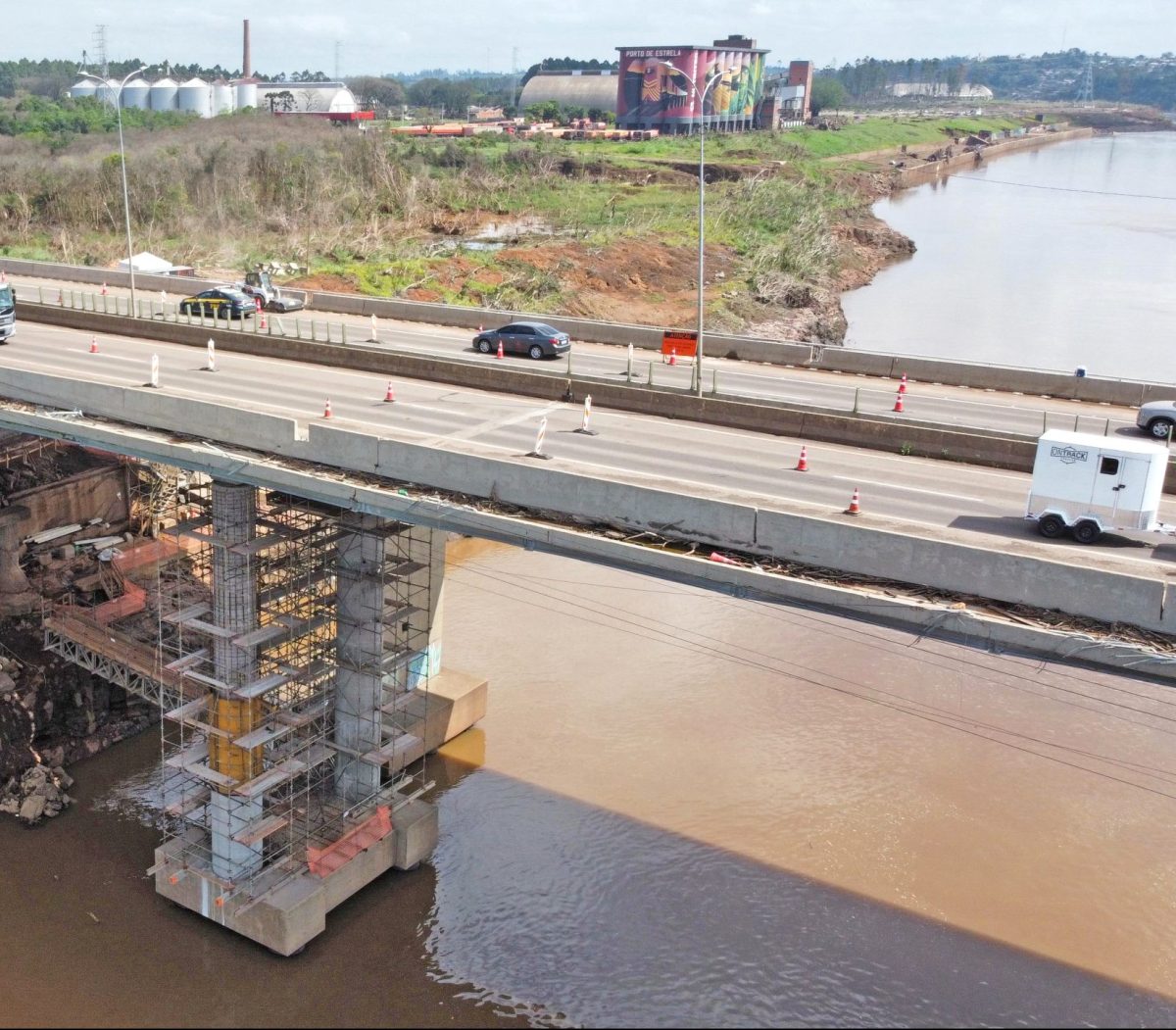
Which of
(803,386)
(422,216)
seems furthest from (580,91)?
(803,386)

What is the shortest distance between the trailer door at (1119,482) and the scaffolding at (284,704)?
1113 centimetres

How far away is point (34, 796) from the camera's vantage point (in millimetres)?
21953

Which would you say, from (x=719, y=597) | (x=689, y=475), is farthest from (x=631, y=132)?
(x=689, y=475)

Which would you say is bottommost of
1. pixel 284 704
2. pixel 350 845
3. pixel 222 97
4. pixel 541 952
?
pixel 541 952

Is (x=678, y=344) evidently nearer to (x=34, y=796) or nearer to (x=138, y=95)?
(x=34, y=796)

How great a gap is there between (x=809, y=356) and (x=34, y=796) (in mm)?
22865

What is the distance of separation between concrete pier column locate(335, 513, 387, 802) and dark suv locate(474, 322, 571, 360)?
1506 centimetres

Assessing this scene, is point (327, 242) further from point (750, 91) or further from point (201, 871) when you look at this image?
point (750, 91)

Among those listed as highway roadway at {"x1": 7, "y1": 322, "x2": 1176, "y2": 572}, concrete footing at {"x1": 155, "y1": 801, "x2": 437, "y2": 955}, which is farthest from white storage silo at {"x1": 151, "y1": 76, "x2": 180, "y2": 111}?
concrete footing at {"x1": 155, "y1": 801, "x2": 437, "y2": 955}

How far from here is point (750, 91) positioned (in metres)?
165

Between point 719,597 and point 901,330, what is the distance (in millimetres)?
32380

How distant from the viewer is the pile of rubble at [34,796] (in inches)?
859

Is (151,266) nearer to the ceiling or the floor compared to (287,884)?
nearer to the ceiling

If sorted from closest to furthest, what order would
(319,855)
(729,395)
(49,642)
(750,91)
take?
(319,855), (49,642), (729,395), (750,91)
